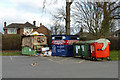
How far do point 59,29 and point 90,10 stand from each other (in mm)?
30103

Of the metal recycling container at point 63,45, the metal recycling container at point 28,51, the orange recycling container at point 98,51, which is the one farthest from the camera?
the metal recycling container at point 28,51

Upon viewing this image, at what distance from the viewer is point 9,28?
72938mm

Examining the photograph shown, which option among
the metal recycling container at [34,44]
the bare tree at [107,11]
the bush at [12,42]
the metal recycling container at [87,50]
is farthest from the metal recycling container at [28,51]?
the bare tree at [107,11]

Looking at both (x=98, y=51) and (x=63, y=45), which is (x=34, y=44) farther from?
(x=98, y=51)

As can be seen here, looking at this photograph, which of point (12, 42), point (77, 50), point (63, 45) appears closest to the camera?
point (77, 50)

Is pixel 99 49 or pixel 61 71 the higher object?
pixel 99 49

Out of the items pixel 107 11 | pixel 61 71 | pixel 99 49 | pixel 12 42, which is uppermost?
pixel 107 11

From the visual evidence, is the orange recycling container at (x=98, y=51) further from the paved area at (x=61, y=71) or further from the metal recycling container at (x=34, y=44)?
the metal recycling container at (x=34, y=44)

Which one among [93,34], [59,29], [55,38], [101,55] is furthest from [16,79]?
[59,29]

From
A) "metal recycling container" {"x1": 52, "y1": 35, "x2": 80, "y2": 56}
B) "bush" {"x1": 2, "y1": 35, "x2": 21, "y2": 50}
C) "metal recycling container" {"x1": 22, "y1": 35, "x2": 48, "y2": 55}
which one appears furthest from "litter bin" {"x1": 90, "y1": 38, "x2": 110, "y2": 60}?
"bush" {"x1": 2, "y1": 35, "x2": 21, "y2": 50}

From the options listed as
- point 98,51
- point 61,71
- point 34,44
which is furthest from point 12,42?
point 61,71

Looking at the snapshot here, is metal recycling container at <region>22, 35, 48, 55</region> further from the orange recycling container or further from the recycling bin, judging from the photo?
the orange recycling container

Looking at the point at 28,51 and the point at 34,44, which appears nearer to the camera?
the point at 34,44

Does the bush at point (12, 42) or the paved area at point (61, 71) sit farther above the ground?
the bush at point (12, 42)
